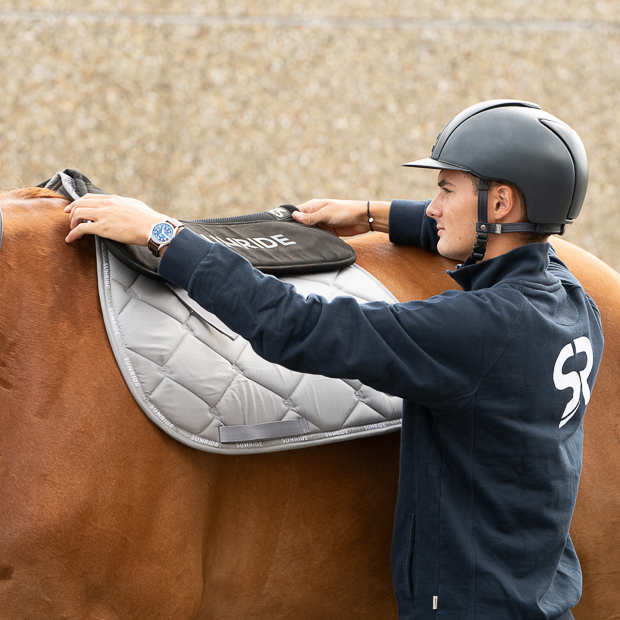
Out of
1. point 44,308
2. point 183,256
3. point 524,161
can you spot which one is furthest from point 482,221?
point 44,308

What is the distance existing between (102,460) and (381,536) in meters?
0.67

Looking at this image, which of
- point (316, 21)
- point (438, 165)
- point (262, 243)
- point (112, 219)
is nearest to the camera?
point (112, 219)

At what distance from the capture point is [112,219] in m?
1.13

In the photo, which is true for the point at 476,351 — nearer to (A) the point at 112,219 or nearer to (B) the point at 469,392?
(B) the point at 469,392

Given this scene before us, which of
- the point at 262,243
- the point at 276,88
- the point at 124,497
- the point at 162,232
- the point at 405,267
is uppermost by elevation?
the point at 276,88

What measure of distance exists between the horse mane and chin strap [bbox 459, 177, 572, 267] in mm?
850

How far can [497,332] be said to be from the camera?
1.03m

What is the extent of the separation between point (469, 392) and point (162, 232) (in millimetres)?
590

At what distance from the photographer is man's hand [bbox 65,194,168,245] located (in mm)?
1109

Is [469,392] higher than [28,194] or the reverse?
the reverse

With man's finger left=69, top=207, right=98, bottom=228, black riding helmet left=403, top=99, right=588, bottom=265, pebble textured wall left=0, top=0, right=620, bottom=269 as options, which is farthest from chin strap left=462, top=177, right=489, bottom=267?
pebble textured wall left=0, top=0, right=620, bottom=269

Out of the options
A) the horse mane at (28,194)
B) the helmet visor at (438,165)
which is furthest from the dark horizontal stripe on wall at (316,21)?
the helmet visor at (438,165)

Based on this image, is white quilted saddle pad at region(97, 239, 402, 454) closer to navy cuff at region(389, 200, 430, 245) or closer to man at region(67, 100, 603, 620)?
man at region(67, 100, 603, 620)

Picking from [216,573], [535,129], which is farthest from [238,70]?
[216,573]
